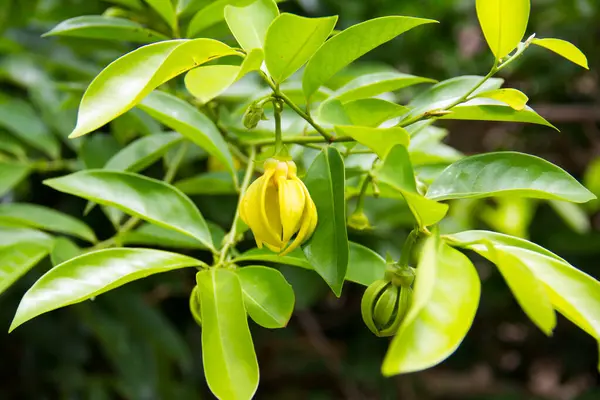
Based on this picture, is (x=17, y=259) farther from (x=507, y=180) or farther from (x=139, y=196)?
(x=507, y=180)

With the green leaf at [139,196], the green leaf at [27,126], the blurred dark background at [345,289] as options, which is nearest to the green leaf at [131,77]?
the green leaf at [139,196]

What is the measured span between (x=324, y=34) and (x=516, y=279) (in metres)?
0.25

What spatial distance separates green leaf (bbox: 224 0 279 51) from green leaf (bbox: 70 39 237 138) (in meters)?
0.07

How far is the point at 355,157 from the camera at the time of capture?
79cm

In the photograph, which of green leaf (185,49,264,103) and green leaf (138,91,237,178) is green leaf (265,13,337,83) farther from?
green leaf (138,91,237,178)

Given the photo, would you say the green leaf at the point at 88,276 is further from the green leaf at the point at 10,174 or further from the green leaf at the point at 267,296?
the green leaf at the point at 10,174

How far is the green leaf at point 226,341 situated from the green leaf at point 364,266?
110 mm

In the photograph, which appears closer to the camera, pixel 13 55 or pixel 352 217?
pixel 352 217

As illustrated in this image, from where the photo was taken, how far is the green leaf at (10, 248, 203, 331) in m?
0.47

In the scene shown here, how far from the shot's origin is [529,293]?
39 cm

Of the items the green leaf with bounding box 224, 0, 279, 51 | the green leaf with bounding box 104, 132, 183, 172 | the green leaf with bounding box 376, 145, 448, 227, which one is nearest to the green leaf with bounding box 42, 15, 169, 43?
the green leaf with bounding box 104, 132, 183, 172

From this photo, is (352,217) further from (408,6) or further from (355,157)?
(408,6)

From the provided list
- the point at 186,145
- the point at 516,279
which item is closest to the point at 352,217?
the point at 516,279

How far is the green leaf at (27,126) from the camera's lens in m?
1.00
